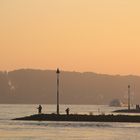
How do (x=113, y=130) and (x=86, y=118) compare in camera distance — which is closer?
(x=113, y=130)

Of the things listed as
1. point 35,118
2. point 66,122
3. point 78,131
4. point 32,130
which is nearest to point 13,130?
point 32,130

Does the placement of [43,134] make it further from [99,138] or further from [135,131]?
[135,131]

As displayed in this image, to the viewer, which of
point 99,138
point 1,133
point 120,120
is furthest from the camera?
point 120,120

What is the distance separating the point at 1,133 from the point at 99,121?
97.9 feet

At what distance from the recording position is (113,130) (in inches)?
3223

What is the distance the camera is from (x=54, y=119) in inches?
3969

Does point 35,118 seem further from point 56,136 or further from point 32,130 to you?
point 56,136

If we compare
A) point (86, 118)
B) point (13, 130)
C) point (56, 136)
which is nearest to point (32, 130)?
point (13, 130)

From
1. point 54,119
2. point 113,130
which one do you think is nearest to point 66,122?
point 54,119

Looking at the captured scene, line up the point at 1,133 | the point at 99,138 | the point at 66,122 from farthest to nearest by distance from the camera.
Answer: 1. the point at 66,122
2. the point at 1,133
3. the point at 99,138

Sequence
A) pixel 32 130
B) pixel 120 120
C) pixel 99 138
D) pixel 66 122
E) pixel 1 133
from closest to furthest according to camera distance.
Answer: pixel 99 138 → pixel 1 133 → pixel 32 130 → pixel 66 122 → pixel 120 120

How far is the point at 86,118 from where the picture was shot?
103 metres

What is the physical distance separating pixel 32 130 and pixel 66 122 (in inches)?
729

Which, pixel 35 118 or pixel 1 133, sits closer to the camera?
pixel 1 133
